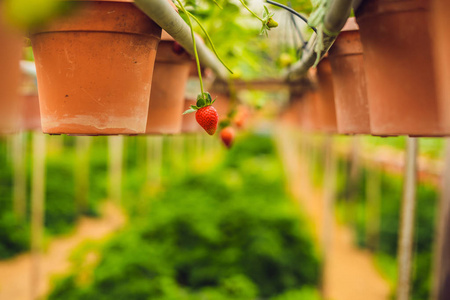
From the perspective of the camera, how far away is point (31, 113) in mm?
1589

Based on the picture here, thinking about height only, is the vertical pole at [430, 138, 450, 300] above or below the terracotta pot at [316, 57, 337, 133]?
below

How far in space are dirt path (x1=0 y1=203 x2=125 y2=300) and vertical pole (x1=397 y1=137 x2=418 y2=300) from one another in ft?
6.89

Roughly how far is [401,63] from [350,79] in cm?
16

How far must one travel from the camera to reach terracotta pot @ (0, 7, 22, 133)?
1.13ft

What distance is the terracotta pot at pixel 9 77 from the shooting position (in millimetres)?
345

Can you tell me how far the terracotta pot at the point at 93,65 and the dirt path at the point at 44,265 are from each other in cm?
241

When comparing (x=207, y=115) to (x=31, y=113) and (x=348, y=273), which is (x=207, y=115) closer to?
(x=31, y=113)

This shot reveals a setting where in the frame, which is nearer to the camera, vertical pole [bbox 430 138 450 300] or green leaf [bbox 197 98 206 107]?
green leaf [bbox 197 98 206 107]

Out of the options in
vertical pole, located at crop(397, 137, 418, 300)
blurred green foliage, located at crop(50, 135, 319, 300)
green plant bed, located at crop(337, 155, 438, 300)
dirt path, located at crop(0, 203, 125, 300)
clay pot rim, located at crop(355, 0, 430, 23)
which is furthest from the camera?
green plant bed, located at crop(337, 155, 438, 300)

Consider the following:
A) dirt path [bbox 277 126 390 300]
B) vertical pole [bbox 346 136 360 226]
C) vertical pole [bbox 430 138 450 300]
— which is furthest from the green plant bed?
vertical pole [bbox 430 138 450 300]

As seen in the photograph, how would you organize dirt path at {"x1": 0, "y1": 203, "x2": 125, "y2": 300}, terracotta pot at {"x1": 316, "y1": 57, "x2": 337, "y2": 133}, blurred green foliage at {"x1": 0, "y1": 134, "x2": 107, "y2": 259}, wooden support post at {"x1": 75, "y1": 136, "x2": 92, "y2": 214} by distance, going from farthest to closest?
1. wooden support post at {"x1": 75, "y1": 136, "x2": 92, "y2": 214}
2. blurred green foliage at {"x1": 0, "y1": 134, "x2": 107, "y2": 259}
3. dirt path at {"x1": 0, "y1": 203, "x2": 125, "y2": 300}
4. terracotta pot at {"x1": 316, "y1": 57, "x2": 337, "y2": 133}

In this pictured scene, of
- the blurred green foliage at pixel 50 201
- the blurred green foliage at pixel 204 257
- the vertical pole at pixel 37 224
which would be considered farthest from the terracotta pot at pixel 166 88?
the blurred green foliage at pixel 50 201

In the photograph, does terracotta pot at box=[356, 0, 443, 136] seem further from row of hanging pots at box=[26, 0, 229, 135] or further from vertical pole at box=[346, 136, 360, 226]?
vertical pole at box=[346, 136, 360, 226]

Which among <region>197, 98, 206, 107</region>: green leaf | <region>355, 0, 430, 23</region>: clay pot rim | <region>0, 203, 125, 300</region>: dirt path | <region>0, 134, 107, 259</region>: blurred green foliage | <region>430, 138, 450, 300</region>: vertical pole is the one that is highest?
<region>355, 0, 430, 23</region>: clay pot rim
